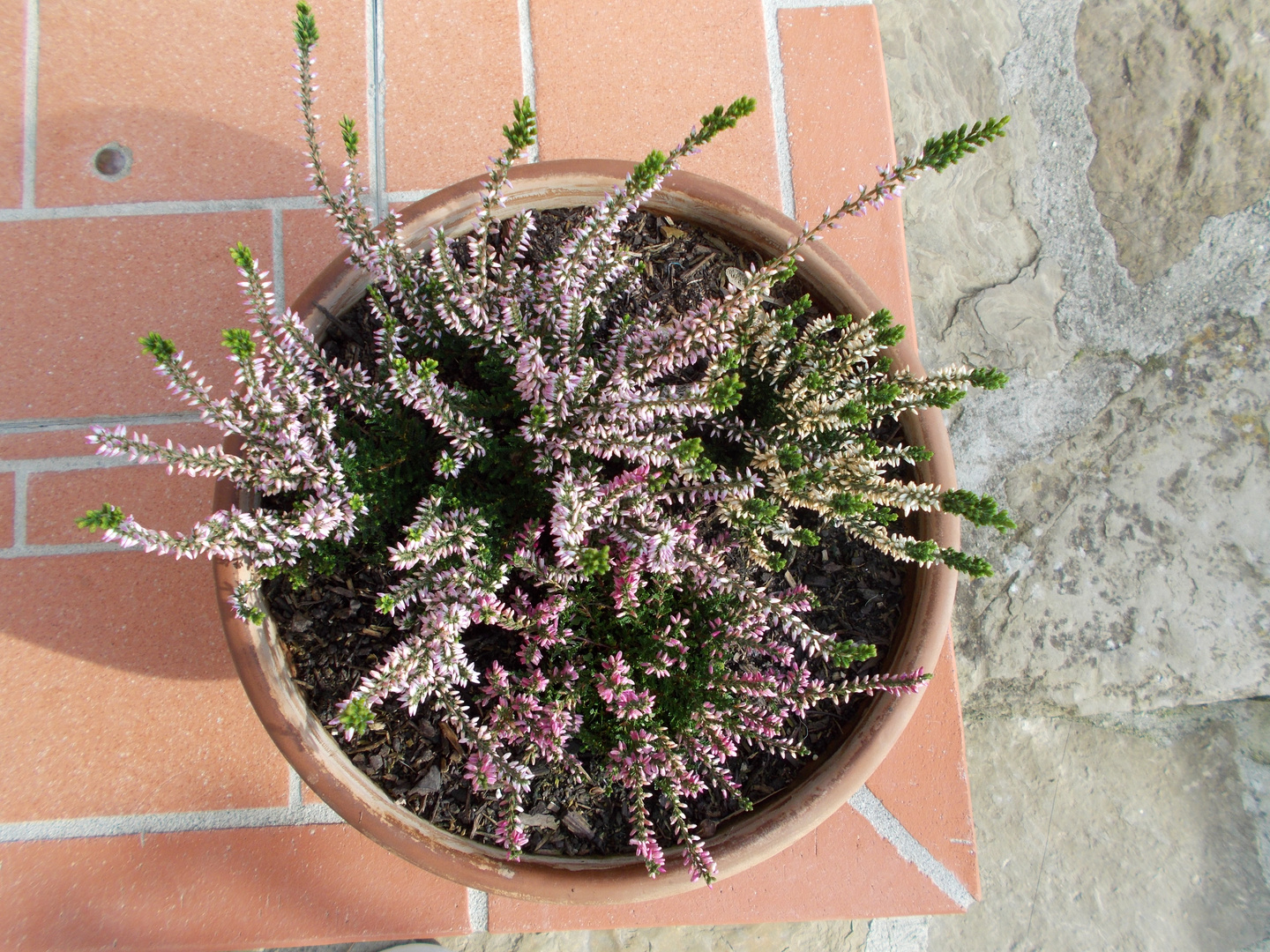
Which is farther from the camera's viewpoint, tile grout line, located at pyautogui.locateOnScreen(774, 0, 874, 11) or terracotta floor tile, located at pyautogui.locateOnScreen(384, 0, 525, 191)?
tile grout line, located at pyautogui.locateOnScreen(774, 0, 874, 11)

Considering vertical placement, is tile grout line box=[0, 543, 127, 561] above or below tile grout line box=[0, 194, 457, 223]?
below

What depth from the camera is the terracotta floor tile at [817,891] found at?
202 centimetres

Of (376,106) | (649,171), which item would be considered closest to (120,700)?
(376,106)

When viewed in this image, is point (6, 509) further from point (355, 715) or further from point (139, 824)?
point (355, 715)

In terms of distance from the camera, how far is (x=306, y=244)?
2.06m

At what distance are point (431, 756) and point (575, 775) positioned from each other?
30cm

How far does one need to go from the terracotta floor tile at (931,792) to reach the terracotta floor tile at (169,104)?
2.08 m

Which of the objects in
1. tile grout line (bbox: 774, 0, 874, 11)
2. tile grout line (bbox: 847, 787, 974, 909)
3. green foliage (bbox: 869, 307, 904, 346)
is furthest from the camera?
tile grout line (bbox: 774, 0, 874, 11)

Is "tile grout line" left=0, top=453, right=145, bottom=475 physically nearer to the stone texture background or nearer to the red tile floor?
the red tile floor

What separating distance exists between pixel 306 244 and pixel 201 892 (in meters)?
1.61

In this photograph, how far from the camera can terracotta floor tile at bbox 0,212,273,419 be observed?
2010mm

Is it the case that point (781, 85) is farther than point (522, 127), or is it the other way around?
point (781, 85)

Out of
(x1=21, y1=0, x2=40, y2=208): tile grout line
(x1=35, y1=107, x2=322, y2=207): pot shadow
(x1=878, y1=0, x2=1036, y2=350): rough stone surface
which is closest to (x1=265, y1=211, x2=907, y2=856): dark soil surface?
(x1=35, y1=107, x2=322, y2=207): pot shadow

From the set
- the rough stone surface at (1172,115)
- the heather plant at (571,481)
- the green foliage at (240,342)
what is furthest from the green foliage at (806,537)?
the rough stone surface at (1172,115)
